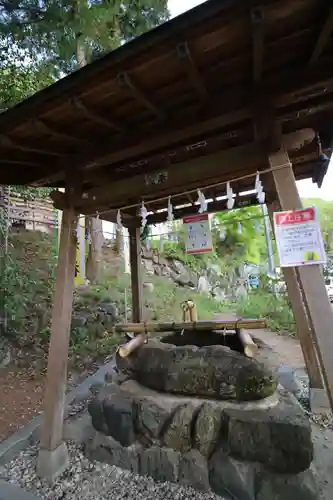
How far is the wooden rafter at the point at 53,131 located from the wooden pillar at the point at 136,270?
2.47 m

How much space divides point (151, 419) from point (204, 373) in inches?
27.0

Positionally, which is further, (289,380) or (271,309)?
(271,309)

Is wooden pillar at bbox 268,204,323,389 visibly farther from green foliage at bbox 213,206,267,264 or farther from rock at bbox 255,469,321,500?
green foliage at bbox 213,206,267,264

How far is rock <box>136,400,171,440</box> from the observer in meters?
2.72

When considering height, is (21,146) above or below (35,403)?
above

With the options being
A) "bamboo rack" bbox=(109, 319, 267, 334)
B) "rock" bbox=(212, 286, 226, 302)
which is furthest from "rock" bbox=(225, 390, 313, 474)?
"rock" bbox=(212, 286, 226, 302)

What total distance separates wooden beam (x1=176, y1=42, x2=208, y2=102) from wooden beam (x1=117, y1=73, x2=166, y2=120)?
39 centimetres

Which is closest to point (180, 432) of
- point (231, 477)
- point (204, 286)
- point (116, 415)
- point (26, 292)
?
point (231, 477)

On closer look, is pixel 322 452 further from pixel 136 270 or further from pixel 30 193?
pixel 30 193

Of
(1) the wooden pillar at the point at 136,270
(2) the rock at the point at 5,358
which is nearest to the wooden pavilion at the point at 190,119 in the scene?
(1) the wooden pillar at the point at 136,270

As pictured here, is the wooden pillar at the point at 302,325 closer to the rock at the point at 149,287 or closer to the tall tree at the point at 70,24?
the tall tree at the point at 70,24

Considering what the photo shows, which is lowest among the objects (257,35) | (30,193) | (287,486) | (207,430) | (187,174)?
(287,486)

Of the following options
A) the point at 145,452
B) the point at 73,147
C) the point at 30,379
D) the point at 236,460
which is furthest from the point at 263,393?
the point at 30,379

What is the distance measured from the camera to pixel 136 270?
5.31 metres
